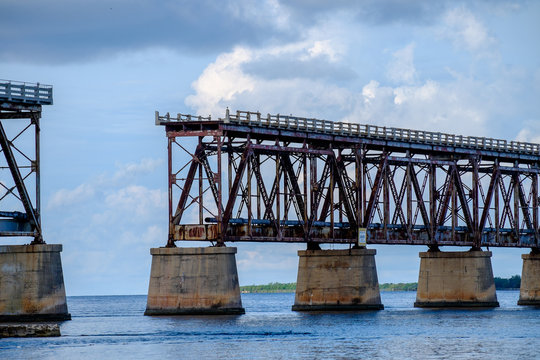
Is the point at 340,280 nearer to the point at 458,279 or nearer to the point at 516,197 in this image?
the point at 458,279

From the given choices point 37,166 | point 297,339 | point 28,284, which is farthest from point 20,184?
point 297,339

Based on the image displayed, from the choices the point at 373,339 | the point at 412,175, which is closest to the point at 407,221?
the point at 412,175

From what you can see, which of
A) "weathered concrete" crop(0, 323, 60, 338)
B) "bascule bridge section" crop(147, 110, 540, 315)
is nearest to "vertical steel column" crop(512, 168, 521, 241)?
"bascule bridge section" crop(147, 110, 540, 315)

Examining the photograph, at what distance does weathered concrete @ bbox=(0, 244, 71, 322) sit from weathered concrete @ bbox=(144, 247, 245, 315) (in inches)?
341

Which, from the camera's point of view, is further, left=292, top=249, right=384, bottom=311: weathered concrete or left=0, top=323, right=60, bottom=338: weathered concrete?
left=292, top=249, right=384, bottom=311: weathered concrete

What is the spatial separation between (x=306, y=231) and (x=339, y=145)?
8846mm

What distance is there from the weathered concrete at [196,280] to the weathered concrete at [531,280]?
160 feet

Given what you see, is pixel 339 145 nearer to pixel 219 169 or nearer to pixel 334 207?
pixel 334 207

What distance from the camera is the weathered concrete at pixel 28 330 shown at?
3051 inches

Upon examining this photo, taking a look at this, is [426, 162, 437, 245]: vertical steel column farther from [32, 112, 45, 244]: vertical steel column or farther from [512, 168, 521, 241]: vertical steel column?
[32, 112, 45, 244]: vertical steel column

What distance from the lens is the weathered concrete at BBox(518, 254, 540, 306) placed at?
425ft

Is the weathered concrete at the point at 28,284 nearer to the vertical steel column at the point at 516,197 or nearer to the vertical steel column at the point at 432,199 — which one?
the vertical steel column at the point at 432,199

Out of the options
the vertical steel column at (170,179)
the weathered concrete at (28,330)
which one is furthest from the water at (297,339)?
the vertical steel column at (170,179)

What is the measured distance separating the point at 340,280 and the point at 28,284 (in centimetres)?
2893
